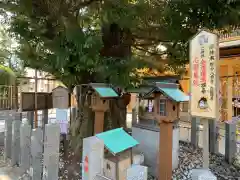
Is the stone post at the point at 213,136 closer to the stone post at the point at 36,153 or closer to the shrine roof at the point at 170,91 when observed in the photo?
the shrine roof at the point at 170,91

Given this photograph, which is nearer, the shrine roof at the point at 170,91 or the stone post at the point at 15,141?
the shrine roof at the point at 170,91

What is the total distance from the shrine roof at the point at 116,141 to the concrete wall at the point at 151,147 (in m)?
1.86

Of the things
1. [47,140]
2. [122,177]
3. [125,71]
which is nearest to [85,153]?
[122,177]

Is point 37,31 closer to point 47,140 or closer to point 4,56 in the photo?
point 47,140

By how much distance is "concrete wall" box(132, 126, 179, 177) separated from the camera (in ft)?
14.3

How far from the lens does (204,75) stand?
8.44 feet

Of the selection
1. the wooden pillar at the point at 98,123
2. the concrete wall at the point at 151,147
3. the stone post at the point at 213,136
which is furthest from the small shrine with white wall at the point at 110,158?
the stone post at the point at 213,136

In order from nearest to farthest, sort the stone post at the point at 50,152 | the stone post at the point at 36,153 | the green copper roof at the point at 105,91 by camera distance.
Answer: the stone post at the point at 50,152
the stone post at the point at 36,153
the green copper roof at the point at 105,91

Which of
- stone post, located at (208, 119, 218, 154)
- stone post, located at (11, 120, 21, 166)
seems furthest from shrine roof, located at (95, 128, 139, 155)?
stone post, located at (208, 119, 218, 154)

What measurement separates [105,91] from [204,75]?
5.87 feet

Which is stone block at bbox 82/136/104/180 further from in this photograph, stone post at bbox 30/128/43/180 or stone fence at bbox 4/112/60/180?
stone post at bbox 30/128/43/180

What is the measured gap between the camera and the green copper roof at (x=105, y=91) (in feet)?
12.4

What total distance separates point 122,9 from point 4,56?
36.0 ft

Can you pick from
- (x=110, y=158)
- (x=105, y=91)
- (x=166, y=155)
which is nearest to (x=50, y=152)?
(x=110, y=158)
